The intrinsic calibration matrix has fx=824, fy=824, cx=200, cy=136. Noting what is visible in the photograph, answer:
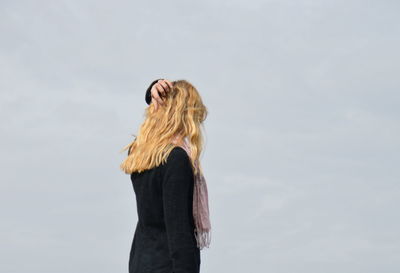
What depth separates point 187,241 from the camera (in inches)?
194

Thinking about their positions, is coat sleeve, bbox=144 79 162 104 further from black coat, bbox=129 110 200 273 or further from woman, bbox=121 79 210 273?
black coat, bbox=129 110 200 273

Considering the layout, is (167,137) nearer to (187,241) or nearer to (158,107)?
(158,107)

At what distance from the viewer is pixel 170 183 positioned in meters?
5.00

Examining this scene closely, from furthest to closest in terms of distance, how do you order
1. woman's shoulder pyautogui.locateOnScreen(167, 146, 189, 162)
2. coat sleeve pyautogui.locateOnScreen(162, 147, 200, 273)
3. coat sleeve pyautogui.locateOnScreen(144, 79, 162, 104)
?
1. coat sleeve pyautogui.locateOnScreen(144, 79, 162, 104)
2. woman's shoulder pyautogui.locateOnScreen(167, 146, 189, 162)
3. coat sleeve pyautogui.locateOnScreen(162, 147, 200, 273)

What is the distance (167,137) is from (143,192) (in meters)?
0.39

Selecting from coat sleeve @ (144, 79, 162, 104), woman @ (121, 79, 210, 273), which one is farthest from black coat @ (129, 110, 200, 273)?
coat sleeve @ (144, 79, 162, 104)

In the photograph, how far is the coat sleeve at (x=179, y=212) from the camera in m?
4.90

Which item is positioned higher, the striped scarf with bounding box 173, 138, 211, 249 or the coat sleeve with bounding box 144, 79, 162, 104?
the coat sleeve with bounding box 144, 79, 162, 104

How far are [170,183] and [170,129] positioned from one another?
343 mm

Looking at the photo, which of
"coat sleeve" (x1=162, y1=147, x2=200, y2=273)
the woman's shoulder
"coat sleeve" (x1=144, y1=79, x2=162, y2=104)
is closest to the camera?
"coat sleeve" (x1=162, y1=147, x2=200, y2=273)

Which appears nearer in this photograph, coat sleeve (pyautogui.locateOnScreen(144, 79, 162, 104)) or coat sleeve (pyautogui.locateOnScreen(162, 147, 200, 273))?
coat sleeve (pyautogui.locateOnScreen(162, 147, 200, 273))

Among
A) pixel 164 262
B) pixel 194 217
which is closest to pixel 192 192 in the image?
pixel 194 217

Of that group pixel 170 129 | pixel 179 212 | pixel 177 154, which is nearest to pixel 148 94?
pixel 170 129

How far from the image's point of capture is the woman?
4961mm
